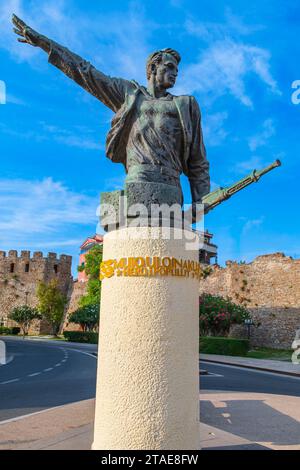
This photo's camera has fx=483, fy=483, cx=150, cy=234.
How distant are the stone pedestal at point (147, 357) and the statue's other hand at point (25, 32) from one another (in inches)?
92.0

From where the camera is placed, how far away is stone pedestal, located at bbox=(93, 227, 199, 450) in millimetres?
4156

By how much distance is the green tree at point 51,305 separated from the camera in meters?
62.4

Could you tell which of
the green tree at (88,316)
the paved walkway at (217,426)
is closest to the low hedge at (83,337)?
the green tree at (88,316)

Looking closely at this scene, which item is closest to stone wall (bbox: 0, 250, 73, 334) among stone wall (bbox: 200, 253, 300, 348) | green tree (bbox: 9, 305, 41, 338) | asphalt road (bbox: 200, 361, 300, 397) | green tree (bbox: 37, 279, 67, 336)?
green tree (bbox: 37, 279, 67, 336)

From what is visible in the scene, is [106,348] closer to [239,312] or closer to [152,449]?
[152,449]

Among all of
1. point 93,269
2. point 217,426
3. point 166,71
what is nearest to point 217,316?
point 93,269

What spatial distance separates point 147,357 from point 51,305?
197 ft

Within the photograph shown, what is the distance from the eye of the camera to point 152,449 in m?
4.11

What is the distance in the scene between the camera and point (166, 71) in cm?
519

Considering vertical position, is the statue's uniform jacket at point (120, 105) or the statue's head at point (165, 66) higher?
the statue's head at point (165, 66)

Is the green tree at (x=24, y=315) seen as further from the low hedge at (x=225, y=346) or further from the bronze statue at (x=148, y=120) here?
the bronze statue at (x=148, y=120)

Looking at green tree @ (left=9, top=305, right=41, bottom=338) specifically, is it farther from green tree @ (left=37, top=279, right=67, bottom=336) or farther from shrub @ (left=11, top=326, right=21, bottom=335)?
shrub @ (left=11, top=326, right=21, bottom=335)

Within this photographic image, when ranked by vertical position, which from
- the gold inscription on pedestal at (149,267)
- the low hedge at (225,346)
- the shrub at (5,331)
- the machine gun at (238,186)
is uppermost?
the machine gun at (238,186)

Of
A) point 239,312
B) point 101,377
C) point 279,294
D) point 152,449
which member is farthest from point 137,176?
point 279,294
